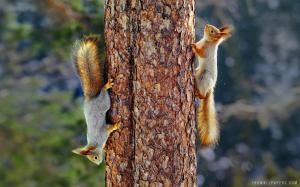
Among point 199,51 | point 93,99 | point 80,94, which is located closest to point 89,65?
point 93,99

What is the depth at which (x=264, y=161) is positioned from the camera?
9.08 m

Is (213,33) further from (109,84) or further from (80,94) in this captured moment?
(80,94)

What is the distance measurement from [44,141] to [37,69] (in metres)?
1.53

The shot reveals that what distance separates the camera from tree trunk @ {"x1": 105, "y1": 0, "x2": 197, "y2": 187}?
332 cm

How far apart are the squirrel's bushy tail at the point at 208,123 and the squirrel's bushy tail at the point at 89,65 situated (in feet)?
1.74

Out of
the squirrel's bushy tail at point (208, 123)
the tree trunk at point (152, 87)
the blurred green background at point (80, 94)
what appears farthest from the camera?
the blurred green background at point (80, 94)

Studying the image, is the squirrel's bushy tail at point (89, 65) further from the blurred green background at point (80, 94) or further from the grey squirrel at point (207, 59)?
the blurred green background at point (80, 94)

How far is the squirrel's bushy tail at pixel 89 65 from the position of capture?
138 inches

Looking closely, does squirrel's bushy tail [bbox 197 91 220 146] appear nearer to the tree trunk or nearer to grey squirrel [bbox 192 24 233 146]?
grey squirrel [bbox 192 24 233 146]

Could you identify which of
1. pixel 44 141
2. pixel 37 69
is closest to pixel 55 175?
pixel 44 141

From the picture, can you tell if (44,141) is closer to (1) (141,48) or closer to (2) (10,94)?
(2) (10,94)

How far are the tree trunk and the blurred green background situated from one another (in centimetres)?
183

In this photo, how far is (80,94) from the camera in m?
7.93

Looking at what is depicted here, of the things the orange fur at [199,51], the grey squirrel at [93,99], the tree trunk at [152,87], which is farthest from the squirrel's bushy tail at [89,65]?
the orange fur at [199,51]
